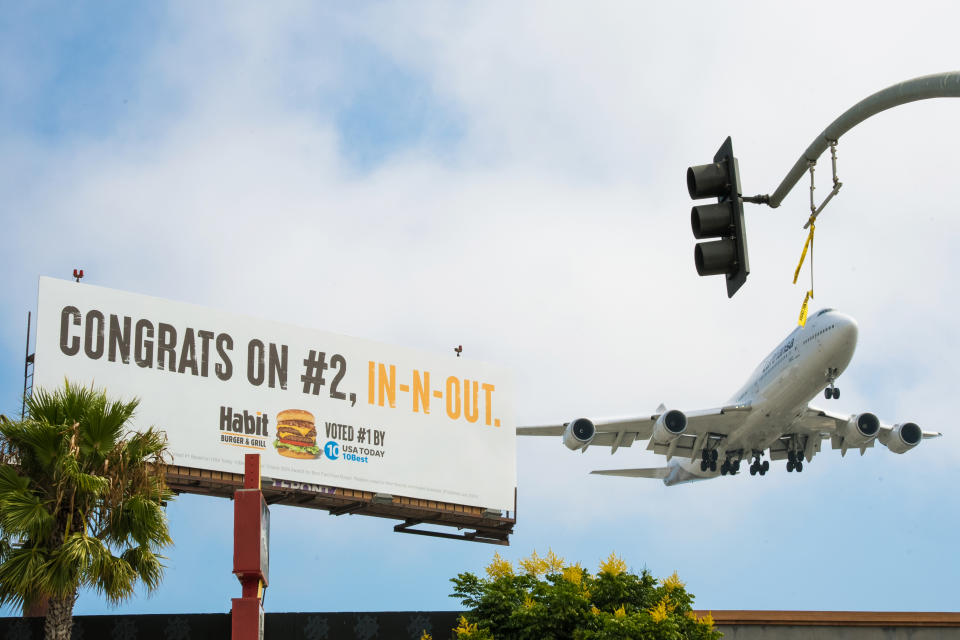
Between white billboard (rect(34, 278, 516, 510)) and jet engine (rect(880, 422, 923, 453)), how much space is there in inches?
643

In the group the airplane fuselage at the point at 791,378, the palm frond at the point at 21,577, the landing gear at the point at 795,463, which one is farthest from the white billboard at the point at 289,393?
the palm frond at the point at 21,577

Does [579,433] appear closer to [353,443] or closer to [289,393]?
[353,443]

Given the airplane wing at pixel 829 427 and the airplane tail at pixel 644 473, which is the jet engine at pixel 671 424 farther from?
the airplane tail at pixel 644 473

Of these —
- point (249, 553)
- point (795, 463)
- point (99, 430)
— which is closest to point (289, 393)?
point (99, 430)

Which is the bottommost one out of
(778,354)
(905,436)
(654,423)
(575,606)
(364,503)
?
(575,606)

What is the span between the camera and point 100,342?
34.6m

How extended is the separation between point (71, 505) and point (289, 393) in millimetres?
19649

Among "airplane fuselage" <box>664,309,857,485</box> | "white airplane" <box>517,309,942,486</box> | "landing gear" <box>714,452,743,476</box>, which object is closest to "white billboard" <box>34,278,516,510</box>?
"white airplane" <box>517,309,942,486</box>

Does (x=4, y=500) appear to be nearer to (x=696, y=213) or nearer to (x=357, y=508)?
(x=696, y=213)

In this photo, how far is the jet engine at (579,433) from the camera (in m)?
45.6

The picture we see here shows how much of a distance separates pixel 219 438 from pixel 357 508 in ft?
18.0

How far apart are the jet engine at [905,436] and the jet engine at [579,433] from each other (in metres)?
12.4

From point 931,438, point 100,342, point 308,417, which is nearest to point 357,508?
point 308,417

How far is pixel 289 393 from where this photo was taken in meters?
38.1
